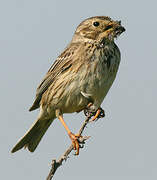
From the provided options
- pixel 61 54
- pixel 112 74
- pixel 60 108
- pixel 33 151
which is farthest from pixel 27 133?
pixel 112 74

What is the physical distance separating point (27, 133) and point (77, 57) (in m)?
1.90

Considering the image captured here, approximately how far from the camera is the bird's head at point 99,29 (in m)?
7.36

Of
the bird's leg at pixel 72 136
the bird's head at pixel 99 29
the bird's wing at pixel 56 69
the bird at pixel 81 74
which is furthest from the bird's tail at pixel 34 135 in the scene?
the bird's head at pixel 99 29

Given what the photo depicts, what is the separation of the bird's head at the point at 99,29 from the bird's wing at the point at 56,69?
31cm

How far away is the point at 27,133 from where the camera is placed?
835cm

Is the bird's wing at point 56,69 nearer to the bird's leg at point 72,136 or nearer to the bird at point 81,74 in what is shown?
the bird at point 81,74

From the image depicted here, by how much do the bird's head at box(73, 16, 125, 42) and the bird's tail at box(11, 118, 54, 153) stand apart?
1.80 meters

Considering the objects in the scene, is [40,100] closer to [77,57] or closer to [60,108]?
[60,108]

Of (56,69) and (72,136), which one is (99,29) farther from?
(72,136)

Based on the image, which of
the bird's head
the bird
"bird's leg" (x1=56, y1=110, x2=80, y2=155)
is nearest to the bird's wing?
the bird

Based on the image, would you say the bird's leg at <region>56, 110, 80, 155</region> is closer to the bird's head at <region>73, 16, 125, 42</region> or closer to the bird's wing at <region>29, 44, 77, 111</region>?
the bird's wing at <region>29, 44, 77, 111</region>

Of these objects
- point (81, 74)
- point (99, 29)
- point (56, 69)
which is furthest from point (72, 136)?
point (99, 29)

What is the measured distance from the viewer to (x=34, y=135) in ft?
27.6

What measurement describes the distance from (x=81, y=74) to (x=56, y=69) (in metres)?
0.95
